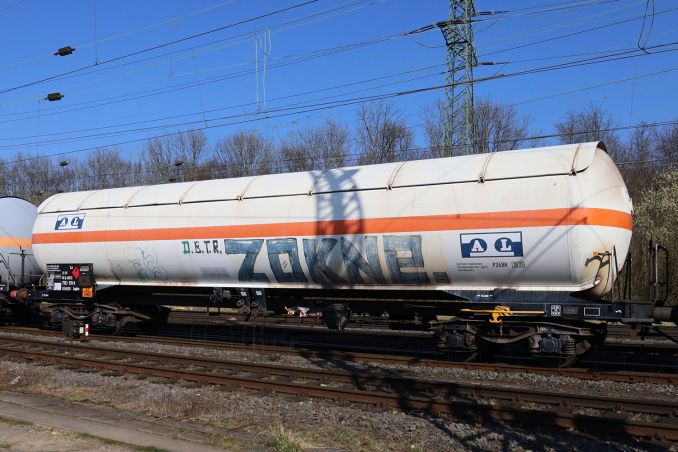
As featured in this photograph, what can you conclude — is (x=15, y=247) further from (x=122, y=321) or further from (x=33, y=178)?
(x=33, y=178)

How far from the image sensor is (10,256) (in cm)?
1875

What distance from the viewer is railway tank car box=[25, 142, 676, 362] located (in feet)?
34.6

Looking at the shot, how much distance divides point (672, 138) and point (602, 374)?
38.0m

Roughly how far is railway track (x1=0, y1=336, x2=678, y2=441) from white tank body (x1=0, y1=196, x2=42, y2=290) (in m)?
5.88

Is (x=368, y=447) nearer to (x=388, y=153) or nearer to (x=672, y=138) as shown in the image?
(x=388, y=153)

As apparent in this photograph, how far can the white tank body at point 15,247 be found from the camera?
18.7 metres

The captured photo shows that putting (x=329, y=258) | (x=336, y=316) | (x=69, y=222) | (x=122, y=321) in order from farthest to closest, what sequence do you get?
(x=122, y=321), (x=69, y=222), (x=336, y=316), (x=329, y=258)

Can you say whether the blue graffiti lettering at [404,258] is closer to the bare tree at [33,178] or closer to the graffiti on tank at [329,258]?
the graffiti on tank at [329,258]

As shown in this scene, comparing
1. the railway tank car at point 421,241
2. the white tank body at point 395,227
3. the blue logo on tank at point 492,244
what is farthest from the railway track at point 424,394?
the blue logo on tank at point 492,244

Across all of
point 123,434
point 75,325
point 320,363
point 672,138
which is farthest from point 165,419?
point 672,138

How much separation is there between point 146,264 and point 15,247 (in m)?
6.55

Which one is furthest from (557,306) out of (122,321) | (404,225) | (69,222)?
(69,222)

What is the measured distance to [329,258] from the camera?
12.3 metres

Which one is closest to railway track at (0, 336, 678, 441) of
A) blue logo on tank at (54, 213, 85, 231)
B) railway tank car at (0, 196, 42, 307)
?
blue logo on tank at (54, 213, 85, 231)
